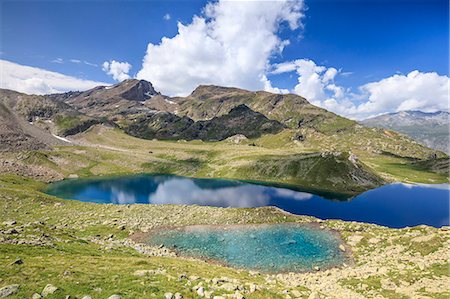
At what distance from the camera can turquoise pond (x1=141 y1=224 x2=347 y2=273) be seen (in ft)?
162

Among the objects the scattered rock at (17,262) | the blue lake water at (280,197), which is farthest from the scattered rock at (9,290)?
the blue lake water at (280,197)

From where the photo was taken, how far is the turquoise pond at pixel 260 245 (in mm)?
49284

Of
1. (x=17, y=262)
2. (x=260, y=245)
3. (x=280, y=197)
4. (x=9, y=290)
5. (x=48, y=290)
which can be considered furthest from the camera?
(x=280, y=197)

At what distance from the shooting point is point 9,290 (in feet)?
63.3

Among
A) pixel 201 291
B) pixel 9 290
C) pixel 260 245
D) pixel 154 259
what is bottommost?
pixel 260 245

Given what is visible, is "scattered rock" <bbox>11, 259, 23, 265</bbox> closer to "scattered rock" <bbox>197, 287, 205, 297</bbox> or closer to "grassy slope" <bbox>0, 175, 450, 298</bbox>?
"grassy slope" <bbox>0, 175, 450, 298</bbox>

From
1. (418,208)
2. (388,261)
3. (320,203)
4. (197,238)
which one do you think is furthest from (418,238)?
(418,208)

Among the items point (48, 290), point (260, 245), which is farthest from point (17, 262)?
point (260, 245)

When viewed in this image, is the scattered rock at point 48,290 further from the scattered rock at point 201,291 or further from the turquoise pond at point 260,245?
the turquoise pond at point 260,245

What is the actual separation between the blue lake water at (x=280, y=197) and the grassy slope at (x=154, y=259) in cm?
2827

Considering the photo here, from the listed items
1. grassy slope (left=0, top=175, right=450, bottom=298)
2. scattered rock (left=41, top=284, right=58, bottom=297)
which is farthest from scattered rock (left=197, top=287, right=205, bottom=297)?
scattered rock (left=41, top=284, right=58, bottom=297)

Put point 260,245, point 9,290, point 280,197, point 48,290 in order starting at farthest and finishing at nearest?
1. point 280,197
2. point 260,245
3. point 48,290
4. point 9,290

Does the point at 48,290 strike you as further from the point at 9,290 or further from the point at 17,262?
the point at 17,262

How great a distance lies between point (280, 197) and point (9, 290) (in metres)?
109
